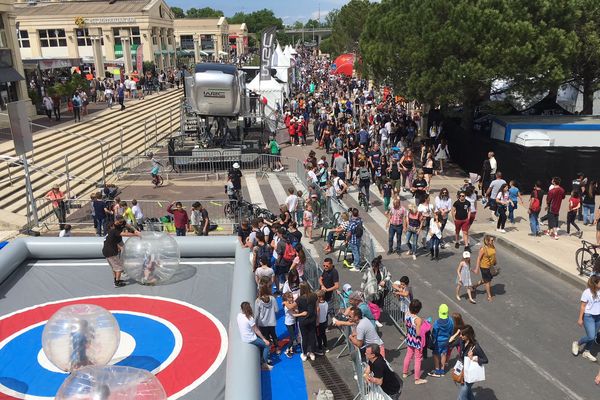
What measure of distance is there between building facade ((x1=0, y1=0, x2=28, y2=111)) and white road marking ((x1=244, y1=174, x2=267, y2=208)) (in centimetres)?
1383

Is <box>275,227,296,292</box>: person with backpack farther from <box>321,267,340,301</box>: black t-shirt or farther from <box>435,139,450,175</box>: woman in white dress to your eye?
<box>435,139,450,175</box>: woman in white dress

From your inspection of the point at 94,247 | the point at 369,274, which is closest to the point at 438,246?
the point at 369,274

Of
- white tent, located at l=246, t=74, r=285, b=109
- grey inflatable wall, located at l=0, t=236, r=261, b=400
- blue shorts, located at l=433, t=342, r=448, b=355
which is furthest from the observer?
white tent, located at l=246, t=74, r=285, b=109

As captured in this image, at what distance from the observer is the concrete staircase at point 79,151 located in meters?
19.4

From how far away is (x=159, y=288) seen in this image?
39.4 ft

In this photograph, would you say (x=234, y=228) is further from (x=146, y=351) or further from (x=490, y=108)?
(x=490, y=108)

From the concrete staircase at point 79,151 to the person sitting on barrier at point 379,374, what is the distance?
1445cm

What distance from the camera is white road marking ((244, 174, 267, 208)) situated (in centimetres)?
1966

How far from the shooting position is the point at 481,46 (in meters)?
20.1

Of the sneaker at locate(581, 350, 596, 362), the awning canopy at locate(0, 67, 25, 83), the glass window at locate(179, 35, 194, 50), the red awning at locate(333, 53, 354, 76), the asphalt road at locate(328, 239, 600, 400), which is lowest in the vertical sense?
the asphalt road at locate(328, 239, 600, 400)

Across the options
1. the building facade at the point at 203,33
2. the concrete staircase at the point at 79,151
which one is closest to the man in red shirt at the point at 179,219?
the concrete staircase at the point at 79,151

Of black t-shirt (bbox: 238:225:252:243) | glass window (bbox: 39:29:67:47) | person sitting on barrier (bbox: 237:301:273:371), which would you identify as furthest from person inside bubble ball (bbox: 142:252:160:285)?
glass window (bbox: 39:29:67:47)

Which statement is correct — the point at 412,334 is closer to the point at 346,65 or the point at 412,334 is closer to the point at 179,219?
the point at 179,219

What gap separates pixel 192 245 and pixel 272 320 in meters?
4.81
